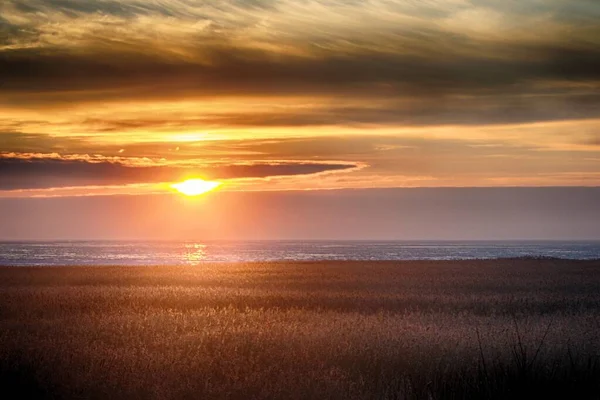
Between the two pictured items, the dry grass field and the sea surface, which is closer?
the dry grass field

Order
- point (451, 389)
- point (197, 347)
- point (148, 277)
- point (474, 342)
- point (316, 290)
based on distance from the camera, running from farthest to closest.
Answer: point (148, 277), point (316, 290), point (474, 342), point (197, 347), point (451, 389)

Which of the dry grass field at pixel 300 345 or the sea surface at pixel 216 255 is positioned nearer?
the dry grass field at pixel 300 345

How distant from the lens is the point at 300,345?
1661cm

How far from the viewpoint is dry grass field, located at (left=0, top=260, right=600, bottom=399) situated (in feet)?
39.9

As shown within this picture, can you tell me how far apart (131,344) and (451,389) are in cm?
803

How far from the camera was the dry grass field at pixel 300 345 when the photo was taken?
1215 centimetres

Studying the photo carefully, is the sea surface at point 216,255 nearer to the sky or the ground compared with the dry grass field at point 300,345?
nearer to the ground

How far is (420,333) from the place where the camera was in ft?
59.8

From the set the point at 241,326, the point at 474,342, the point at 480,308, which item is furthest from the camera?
the point at 480,308

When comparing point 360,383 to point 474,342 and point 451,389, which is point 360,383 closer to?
point 451,389

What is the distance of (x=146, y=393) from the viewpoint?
12.3 meters

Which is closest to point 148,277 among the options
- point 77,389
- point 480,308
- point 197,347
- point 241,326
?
point 480,308

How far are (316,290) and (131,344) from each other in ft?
64.1

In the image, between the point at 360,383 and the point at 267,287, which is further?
the point at 267,287
